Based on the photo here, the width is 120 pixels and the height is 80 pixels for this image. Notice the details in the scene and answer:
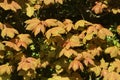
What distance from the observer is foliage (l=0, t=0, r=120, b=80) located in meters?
3.68

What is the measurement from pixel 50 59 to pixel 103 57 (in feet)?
2.18

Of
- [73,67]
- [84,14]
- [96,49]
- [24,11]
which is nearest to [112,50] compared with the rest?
[96,49]

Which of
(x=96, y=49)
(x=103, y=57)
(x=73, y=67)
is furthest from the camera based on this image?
(x=103, y=57)

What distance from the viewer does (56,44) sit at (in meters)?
3.94

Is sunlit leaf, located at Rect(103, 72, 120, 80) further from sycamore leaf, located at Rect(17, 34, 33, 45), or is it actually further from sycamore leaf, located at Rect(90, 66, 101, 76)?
sycamore leaf, located at Rect(17, 34, 33, 45)

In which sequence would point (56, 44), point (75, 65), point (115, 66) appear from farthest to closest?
point (56, 44) < point (115, 66) < point (75, 65)

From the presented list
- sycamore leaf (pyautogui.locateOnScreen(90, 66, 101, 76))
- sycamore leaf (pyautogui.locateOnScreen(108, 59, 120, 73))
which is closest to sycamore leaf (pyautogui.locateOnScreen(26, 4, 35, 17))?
sycamore leaf (pyautogui.locateOnScreen(90, 66, 101, 76))

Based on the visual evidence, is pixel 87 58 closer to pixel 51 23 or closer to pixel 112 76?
pixel 112 76

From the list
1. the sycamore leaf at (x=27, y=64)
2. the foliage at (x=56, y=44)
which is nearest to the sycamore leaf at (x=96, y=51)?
the foliage at (x=56, y=44)

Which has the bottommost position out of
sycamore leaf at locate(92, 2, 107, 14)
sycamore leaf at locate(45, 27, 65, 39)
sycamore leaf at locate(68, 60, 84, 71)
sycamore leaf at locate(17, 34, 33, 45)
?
sycamore leaf at locate(68, 60, 84, 71)

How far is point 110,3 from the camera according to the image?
4.09 m

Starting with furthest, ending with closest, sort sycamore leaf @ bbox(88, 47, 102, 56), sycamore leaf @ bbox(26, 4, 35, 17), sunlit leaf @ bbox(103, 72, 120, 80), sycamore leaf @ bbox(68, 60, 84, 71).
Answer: sycamore leaf @ bbox(26, 4, 35, 17)
sycamore leaf @ bbox(88, 47, 102, 56)
sunlit leaf @ bbox(103, 72, 120, 80)
sycamore leaf @ bbox(68, 60, 84, 71)

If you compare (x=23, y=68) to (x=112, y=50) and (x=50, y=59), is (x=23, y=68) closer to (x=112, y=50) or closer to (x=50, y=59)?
(x=50, y=59)

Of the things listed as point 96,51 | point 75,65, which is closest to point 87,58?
point 75,65
